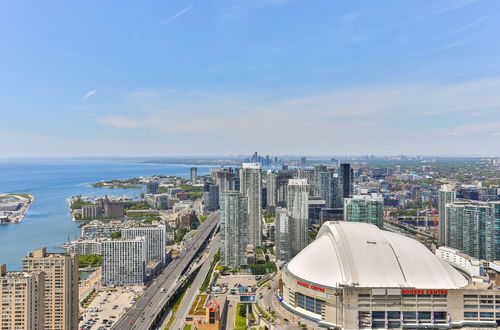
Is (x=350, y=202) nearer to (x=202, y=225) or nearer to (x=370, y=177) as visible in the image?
(x=202, y=225)

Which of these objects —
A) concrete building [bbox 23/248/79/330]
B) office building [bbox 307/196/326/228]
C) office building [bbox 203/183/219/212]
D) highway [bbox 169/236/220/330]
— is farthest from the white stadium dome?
office building [bbox 203/183/219/212]

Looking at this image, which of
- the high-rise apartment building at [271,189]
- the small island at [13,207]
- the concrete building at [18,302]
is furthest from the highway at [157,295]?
the small island at [13,207]

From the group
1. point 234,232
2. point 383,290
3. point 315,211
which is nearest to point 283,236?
point 234,232

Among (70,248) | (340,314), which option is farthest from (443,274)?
(70,248)

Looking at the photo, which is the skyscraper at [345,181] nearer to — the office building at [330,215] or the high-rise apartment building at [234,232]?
the office building at [330,215]

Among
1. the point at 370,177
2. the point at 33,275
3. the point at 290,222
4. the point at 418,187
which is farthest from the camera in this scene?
the point at 370,177

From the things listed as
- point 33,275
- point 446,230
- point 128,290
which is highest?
point 33,275

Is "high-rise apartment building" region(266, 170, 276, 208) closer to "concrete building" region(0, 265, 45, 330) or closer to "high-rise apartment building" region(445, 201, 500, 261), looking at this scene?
"high-rise apartment building" region(445, 201, 500, 261)

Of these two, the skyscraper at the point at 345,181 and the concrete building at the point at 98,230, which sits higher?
the skyscraper at the point at 345,181
